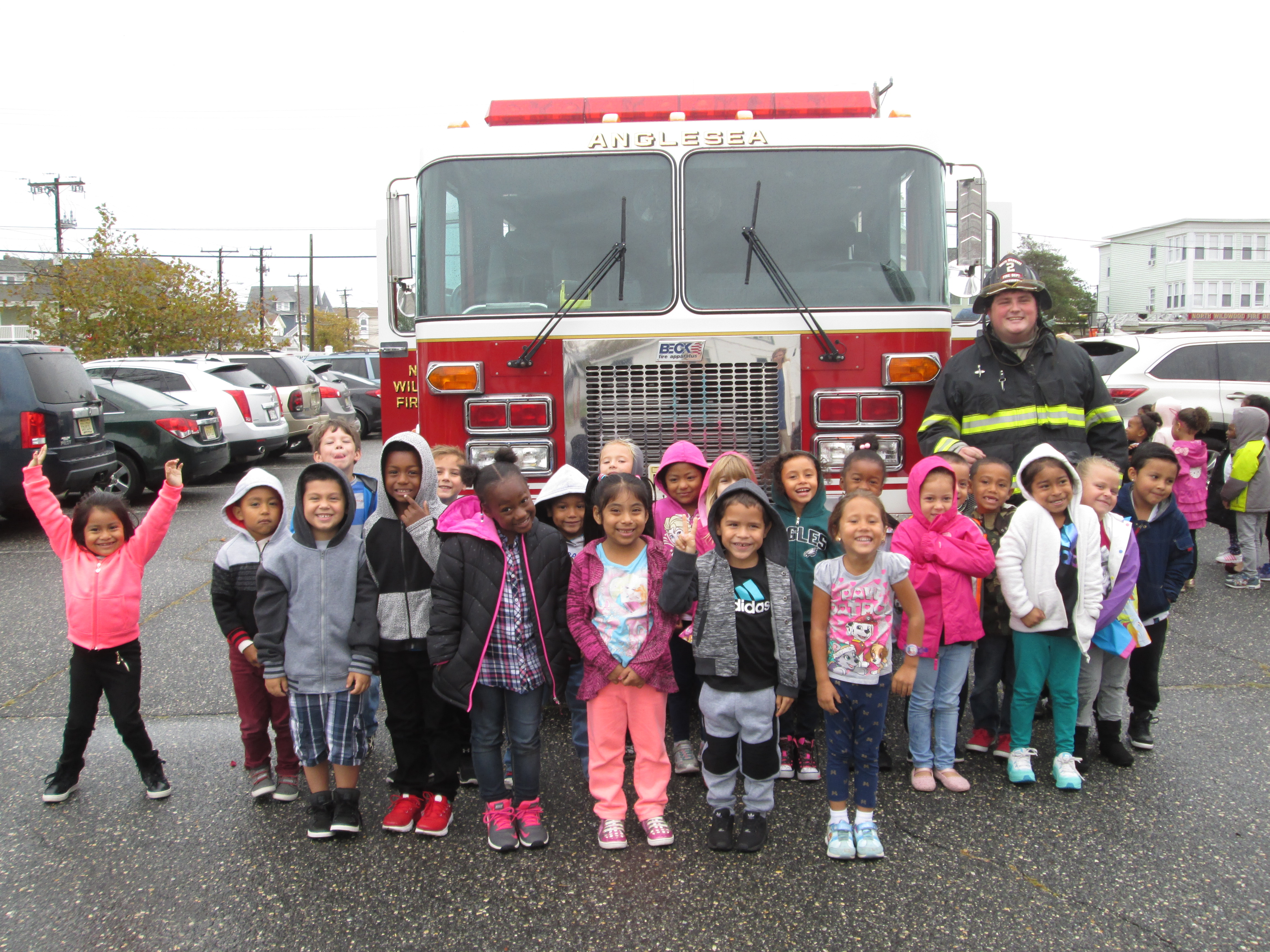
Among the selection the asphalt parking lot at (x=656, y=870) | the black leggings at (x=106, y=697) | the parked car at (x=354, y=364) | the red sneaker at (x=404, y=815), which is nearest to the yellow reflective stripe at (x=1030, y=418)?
the asphalt parking lot at (x=656, y=870)

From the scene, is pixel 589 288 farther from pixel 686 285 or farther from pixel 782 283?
pixel 782 283

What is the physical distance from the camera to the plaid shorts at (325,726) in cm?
345

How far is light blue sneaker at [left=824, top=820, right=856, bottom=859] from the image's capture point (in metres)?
3.25

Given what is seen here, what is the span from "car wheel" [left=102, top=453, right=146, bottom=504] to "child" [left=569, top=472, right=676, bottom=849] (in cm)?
966

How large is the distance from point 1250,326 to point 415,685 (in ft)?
48.9

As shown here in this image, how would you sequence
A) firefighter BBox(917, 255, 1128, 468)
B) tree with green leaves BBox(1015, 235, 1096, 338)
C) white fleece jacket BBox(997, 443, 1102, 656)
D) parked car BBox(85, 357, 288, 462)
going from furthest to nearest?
1. tree with green leaves BBox(1015, 235, 1096, 338)
2. parked car BBox(85, 357, 288, 462)
3. firefighter BBox(917, 255, 1128, 468)
4. white fleece jacket BBox(997, 443, 1102, 656)

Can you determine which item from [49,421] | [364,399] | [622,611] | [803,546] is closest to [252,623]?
[622,611]

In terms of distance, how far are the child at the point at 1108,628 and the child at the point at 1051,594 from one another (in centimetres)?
7

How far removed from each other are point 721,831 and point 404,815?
45.7 inches

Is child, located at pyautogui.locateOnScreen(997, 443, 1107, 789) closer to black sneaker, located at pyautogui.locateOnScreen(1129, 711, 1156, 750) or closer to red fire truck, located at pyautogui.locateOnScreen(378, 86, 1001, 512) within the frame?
black sneaker, located at pyautogui.locateOnScreen(1129, 711, 1156, 750)

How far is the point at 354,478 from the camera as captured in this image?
440 cm

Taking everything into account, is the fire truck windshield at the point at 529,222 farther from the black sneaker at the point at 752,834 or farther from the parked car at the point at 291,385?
the parked car at the point at 291,385

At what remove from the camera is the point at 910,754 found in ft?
13.0

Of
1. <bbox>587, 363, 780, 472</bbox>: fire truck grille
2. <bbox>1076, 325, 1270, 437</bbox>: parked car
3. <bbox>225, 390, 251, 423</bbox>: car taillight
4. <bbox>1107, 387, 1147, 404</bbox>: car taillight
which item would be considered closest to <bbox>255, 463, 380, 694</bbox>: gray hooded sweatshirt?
<bbox>587, 363, 780, 472</bbox>: fire truck grille
